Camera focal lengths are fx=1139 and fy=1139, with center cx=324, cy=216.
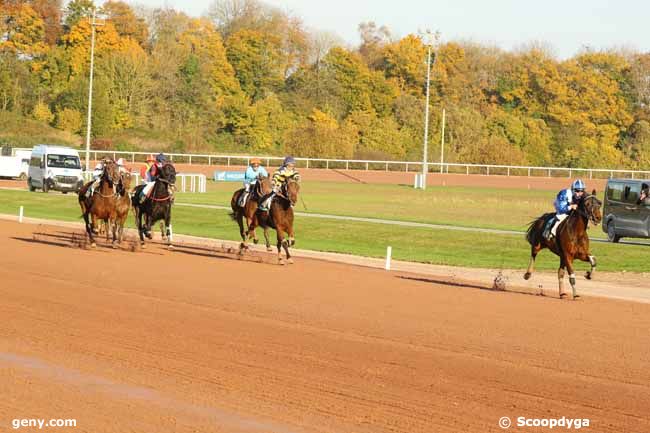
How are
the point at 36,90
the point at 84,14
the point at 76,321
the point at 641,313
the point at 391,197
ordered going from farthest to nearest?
the point at 84,14, the point at 36,90, the point at 391,197, the point at 641,313, the point at 76,321

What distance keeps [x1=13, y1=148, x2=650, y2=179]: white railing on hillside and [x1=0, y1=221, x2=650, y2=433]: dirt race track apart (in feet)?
208

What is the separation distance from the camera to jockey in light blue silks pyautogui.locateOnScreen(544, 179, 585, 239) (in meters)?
20.2

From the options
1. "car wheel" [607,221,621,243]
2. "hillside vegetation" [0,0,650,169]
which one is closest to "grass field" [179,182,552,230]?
"car wheel" [607,221,621,243]

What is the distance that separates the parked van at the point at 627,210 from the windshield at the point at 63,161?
3357 centimetres

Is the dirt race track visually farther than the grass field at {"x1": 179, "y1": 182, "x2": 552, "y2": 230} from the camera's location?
No

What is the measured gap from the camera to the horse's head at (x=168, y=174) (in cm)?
2709

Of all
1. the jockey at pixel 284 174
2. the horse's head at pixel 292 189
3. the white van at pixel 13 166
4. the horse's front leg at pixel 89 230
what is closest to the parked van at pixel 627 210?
the jockey at pixel 284 174

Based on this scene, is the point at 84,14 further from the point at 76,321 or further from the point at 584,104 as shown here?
the point at 76,321

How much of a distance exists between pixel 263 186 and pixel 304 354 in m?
13.7

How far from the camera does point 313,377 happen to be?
11.9 meters

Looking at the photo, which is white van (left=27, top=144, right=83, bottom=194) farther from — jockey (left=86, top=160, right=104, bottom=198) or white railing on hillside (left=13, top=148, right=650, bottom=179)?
jockey (left=86, top=160, right=104, bottom=198)

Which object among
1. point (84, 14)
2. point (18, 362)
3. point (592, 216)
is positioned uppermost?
point (84, 14)

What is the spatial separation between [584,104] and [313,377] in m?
110

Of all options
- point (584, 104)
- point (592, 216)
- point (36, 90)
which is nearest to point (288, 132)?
point (36, 90)
